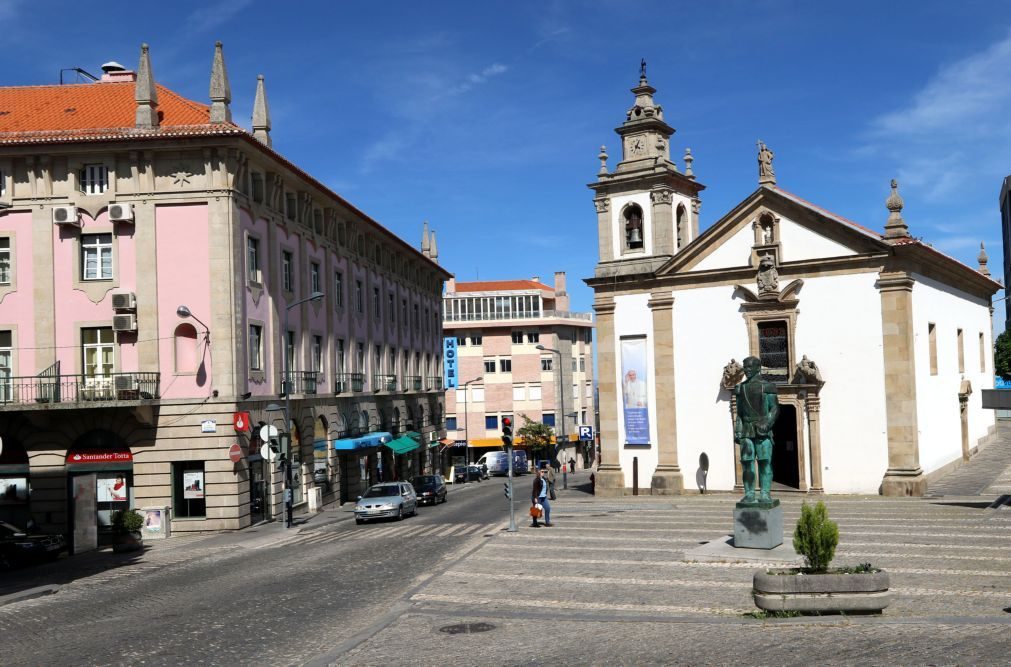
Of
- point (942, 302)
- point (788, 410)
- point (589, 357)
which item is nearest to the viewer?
point (788, 410)

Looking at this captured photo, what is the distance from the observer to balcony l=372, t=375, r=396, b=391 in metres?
51.5

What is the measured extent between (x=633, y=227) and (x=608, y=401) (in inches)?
269

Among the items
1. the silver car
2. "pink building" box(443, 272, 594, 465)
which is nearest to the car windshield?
the silver car

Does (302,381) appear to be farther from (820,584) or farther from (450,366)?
(450,366)

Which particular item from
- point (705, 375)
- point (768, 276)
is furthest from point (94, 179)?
point (768, 276)

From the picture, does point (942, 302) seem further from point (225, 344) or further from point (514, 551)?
point (225, 344)

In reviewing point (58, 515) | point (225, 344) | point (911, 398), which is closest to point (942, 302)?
point (911, 398)

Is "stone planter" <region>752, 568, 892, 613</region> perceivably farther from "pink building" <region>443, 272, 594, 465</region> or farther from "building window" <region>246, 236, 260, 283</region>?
"pink building" <region>443, 272, 594, 465</region>

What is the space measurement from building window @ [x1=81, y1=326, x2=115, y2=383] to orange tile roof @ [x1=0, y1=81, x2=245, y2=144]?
6.52m

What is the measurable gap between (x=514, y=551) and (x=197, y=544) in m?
11.3

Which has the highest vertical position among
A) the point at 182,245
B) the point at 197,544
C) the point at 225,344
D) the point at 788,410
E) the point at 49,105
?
the point at 49,105

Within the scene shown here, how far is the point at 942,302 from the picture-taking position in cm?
3850

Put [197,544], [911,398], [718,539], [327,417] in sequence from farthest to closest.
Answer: [327,417] → [911,398] → [197,544] → [718,539]

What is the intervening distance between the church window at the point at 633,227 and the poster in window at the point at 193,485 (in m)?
17.9
